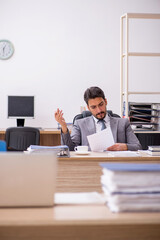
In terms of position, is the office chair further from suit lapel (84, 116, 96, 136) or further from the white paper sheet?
the white paper sheet

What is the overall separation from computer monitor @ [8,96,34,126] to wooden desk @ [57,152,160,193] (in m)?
3.14

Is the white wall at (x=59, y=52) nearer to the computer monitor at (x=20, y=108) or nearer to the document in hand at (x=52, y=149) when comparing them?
the computer monitor at (x=20, y=108)

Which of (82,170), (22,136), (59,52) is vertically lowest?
(82,170)

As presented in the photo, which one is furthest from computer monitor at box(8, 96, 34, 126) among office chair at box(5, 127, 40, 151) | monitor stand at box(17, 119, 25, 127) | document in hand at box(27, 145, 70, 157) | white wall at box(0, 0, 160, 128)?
document in hand at box(27, 145, 70, 157)

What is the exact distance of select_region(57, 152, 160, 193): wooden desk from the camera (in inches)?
88.0

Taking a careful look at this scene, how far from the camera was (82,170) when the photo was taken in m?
2.34

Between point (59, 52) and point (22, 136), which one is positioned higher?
point (59, 52)

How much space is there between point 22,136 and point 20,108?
1.14 m

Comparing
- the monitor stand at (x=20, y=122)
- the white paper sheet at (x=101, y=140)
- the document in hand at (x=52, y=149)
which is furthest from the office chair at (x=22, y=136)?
the document in hand at (x=52, y=149)

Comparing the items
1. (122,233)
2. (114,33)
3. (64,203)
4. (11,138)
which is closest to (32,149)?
(64,203)

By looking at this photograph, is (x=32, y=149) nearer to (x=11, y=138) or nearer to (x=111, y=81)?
(x=11, y=138)

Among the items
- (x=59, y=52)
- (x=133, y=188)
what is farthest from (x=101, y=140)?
(x=59, y=52)

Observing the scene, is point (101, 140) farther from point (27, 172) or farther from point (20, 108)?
point (20, 108)

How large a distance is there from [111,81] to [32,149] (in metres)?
3.63
